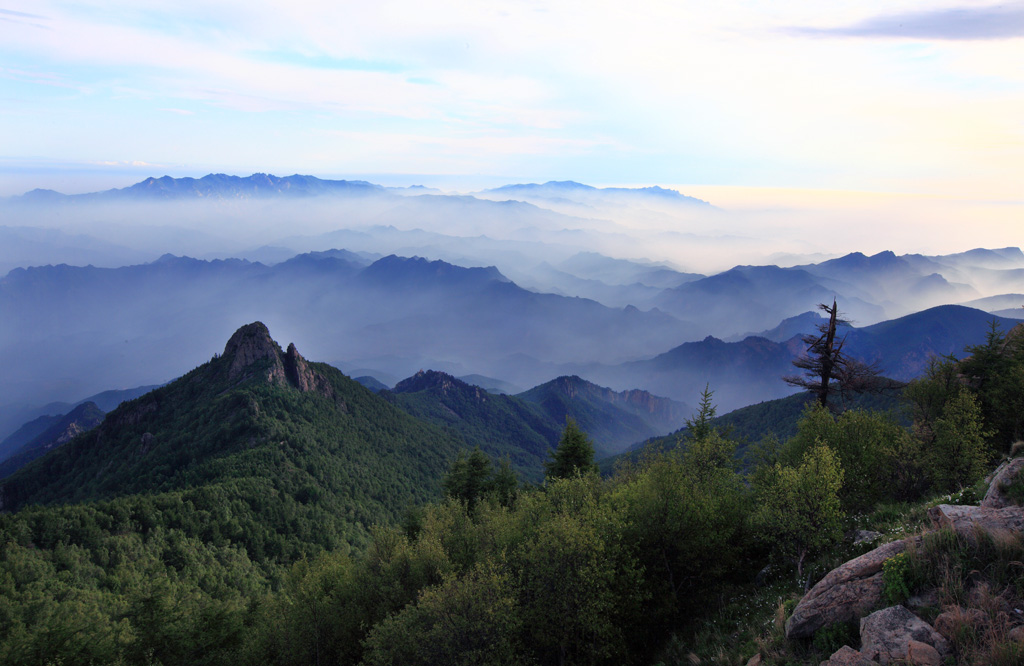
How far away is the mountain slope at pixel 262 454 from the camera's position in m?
86.8

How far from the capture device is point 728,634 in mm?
19547

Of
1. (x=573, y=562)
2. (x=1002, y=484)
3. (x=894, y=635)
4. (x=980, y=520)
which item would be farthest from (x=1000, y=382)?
(x=573, y=562)

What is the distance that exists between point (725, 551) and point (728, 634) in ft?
19.4

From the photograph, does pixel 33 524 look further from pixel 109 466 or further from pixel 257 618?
pixel 109 466

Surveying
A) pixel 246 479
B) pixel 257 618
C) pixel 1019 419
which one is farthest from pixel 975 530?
pixel 246 479

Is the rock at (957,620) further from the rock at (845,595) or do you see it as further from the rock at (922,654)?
the rock at (845,595)

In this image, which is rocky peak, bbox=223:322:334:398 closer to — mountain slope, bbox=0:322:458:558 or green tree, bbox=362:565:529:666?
mountain slope, bbox=0:322:458:558

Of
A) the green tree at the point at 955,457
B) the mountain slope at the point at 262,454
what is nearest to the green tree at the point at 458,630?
the green tree at the point at 955,457

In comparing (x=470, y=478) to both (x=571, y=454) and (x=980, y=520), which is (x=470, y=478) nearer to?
(x=571, y=454)

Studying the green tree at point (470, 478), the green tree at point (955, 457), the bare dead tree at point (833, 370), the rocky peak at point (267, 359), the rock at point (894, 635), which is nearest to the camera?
the rock at point (894, 635)

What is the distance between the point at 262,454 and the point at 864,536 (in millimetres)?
104563

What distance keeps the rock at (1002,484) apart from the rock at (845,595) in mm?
3449

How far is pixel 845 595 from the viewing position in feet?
46.5

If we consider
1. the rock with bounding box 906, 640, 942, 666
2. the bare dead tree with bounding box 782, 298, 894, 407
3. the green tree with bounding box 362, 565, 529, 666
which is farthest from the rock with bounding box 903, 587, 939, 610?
the bare dead tree with bounding box 782, 298, 894, 407
